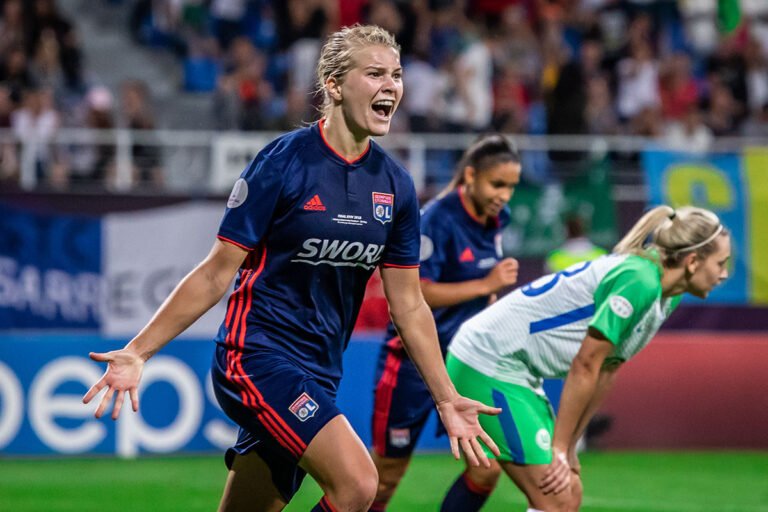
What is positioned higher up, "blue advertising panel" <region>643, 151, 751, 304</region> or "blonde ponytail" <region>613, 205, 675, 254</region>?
"blonde ponytail" <region>613, 205, 675, 254</region>

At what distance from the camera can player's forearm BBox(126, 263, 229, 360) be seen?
4.70m

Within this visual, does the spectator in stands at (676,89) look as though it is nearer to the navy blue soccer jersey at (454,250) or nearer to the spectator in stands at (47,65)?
the spectator in stands at (47,65)

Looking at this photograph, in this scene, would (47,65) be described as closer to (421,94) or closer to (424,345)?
(421,94)

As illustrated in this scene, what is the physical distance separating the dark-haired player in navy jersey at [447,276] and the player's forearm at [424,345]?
1794 millimetres

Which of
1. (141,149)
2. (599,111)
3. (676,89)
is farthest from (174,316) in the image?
(676,89)

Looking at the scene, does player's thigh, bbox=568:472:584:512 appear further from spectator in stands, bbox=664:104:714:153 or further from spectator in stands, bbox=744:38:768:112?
spectator in stands, bbox=744:38:768:112

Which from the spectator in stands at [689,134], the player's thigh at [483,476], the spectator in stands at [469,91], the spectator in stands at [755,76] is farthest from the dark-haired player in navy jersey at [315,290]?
the spectator in stands at [755,76]

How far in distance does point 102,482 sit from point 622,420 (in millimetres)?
5204

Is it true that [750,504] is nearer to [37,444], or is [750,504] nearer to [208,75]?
[37,444]

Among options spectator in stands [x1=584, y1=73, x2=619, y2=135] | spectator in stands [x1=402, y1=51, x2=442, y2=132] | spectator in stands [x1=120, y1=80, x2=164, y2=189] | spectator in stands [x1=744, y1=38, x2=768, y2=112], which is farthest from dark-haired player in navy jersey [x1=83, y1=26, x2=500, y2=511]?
spectator in stands [x1=744, y1=38, x2=768, y2=112]

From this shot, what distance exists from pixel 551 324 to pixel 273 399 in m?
1.61

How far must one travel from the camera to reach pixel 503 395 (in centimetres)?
597

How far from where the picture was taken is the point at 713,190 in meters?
14.8

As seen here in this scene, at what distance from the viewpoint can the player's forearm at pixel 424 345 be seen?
5.10 metres
